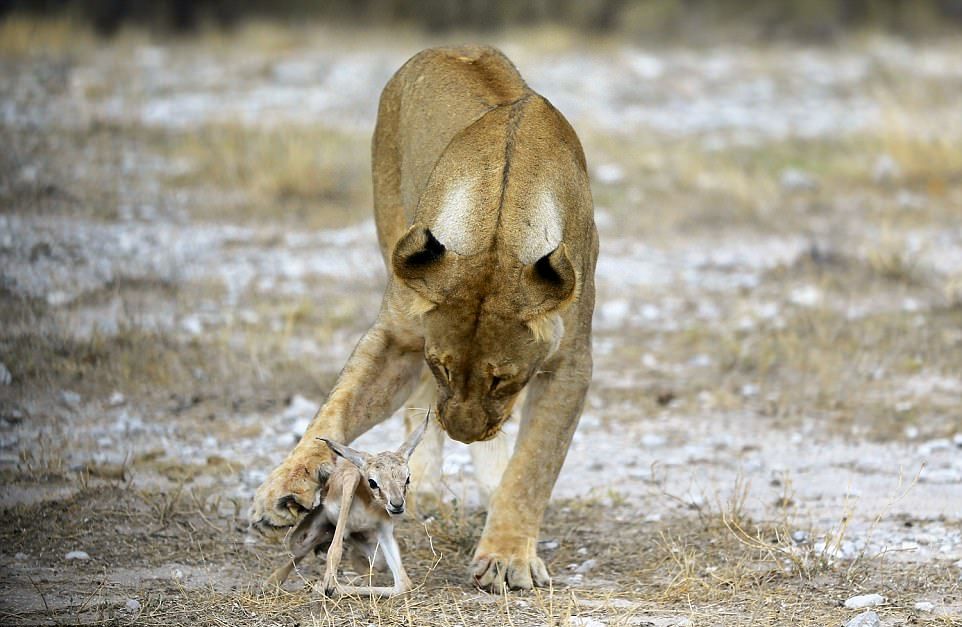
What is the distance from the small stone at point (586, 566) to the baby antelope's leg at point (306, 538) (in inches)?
36.5

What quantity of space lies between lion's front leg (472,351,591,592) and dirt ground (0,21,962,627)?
0.15 meters

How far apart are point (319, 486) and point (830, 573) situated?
1648mm

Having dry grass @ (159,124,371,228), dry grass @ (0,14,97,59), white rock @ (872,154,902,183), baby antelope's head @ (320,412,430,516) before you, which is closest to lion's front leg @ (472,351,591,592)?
baby antelope's head @ (320,412,430,516)

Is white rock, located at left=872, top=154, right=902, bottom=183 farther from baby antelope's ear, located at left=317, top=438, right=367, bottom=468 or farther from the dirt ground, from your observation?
baby antelope's ear, located at left=317, top=438, right=367, bottom=468

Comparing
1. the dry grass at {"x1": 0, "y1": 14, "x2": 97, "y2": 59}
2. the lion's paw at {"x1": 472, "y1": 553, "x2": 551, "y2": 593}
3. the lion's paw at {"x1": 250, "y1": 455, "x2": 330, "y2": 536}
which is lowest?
the dry grass at {"x1": 0, "y1": 14, "x2": 97, "y2": 59}

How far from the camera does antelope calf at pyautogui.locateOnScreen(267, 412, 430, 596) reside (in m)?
4.16

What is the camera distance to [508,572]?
4.61m

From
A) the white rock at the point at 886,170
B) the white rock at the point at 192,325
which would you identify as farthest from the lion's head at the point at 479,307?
the white rock at the point at 886,170

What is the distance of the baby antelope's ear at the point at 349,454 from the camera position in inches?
167

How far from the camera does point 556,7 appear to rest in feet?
65.2

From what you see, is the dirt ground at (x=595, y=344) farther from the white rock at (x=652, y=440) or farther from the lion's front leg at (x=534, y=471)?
the lion's front leg at (x=534, y=471)

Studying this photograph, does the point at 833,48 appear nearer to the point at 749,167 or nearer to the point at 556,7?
the point at 556,7

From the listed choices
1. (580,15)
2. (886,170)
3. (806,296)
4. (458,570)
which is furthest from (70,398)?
(580,15)

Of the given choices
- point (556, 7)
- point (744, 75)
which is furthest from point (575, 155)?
point (556, 7)
